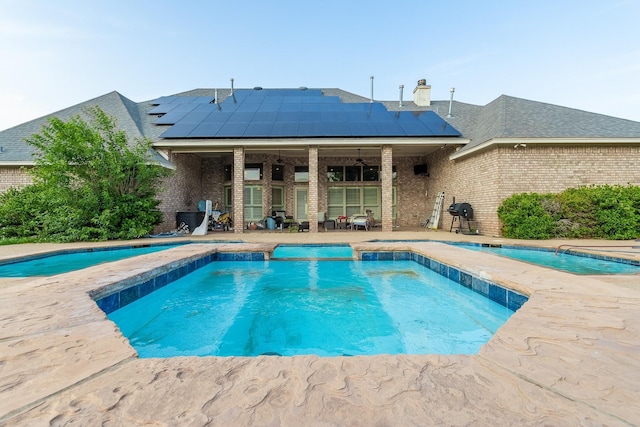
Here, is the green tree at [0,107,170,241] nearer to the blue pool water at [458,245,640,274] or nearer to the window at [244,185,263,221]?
the window at [244,185,263,221]

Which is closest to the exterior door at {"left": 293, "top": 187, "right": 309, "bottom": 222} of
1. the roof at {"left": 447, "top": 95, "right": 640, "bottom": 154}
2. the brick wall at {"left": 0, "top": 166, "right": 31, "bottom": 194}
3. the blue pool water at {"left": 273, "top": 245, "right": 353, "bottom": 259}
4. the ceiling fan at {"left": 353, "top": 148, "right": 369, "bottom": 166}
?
the ceiling fan at {"left": 353, "top": 148, "right": 369, "bottom": 166}

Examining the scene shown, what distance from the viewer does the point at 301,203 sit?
46.8 feet

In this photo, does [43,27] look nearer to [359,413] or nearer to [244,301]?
[244,301]

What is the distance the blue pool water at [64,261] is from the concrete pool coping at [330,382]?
3900 millimetres

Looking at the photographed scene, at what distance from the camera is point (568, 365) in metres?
1.44

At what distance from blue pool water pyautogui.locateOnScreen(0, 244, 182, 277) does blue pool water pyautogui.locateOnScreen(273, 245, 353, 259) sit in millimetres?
3240

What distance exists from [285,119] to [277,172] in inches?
108

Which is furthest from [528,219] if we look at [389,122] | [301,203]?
[301,203]

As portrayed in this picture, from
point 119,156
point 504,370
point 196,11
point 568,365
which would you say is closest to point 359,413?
point 504,370

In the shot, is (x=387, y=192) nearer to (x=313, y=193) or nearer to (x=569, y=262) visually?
(x=313, y=193)

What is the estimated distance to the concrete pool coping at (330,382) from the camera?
1081 millimetres

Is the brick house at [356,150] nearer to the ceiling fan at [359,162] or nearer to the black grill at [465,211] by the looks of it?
the ceiling fan at [359,162]

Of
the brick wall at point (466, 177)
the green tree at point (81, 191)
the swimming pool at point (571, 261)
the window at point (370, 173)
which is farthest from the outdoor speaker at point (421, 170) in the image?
the green tree at point (81, 191)

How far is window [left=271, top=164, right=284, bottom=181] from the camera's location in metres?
13.7
